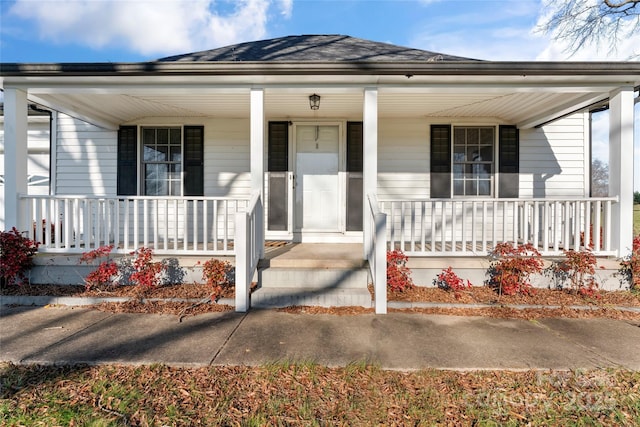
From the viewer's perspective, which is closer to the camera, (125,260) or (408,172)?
(125,260)

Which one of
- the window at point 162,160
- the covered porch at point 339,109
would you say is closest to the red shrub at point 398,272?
the covered porch at point 339,109

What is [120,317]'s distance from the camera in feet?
Result: 11.2

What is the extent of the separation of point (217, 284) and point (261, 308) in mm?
605

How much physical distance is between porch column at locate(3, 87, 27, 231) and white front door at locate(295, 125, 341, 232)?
3.99m

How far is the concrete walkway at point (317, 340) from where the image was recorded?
2.51 metres

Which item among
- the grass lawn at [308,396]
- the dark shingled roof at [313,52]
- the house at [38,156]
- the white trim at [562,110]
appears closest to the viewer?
the grass lawn at [308,396]

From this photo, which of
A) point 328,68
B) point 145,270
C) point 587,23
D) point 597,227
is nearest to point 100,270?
point 145,270

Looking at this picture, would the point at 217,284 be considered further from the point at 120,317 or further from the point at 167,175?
the point at 167,175

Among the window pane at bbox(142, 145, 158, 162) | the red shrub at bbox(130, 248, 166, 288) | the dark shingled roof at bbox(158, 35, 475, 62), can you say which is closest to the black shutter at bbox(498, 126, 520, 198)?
the dark shingled roof at bbox(158, 35, 475, 62)

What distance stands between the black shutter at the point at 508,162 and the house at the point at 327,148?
3 centimetres

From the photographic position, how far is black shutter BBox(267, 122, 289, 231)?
578 cm

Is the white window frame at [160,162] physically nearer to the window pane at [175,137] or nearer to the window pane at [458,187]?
the window pane at [175,137]

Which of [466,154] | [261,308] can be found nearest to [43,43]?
[261,308]

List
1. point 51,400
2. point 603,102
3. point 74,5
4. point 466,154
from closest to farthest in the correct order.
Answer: point 51,400 < point 603,102 < point 466,154 < point 74,5
